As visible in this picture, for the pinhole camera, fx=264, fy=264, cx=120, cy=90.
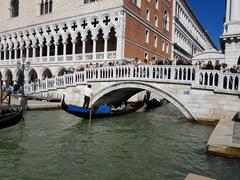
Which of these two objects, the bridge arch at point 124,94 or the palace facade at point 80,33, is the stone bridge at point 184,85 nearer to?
the bridge arch at point 124,94

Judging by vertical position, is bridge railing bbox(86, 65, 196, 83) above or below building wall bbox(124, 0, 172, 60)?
below

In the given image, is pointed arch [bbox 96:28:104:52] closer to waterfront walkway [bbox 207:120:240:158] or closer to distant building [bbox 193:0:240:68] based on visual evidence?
distant building [bbox 193:0:240:68]

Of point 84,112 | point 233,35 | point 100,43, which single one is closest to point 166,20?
point 100,43

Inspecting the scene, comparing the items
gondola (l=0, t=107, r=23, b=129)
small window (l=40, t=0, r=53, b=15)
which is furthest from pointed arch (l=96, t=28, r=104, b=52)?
gondola (l=0, t=107, r=23, b=129)

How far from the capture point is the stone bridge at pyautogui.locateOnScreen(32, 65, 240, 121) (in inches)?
319

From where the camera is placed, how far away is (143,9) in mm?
17422

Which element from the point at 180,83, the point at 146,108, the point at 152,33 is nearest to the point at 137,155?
the point at 180,83

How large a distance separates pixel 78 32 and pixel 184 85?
9.81 metres

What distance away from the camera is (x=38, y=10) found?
1928 centimetres

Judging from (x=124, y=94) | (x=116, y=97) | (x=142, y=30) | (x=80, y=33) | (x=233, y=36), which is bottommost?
(x=116, y=97)

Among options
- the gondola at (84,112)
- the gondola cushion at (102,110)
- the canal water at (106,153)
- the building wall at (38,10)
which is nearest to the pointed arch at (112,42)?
the building wall at (38,10)

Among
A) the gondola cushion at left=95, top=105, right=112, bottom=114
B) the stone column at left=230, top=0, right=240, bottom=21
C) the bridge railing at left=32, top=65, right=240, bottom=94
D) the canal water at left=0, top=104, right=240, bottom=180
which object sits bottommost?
the canal water at left=0, top=104, right=240, bottom=180

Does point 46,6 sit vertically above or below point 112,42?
above

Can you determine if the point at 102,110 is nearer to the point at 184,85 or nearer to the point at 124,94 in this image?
the point at 124,94
